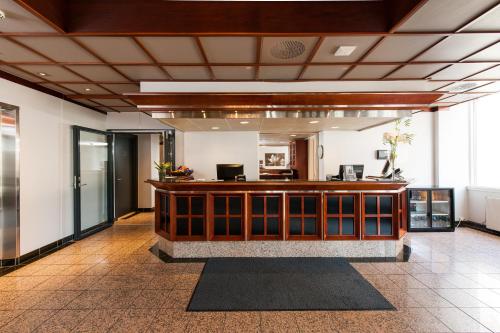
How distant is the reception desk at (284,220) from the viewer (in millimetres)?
4707

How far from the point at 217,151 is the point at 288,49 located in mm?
4624

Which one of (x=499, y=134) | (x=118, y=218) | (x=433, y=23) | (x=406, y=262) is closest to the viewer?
(x=433, y=23)

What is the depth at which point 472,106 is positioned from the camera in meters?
7.08

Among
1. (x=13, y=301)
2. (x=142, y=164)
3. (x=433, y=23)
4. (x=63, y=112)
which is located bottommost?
(x=13, y=301)

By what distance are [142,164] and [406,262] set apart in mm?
8210

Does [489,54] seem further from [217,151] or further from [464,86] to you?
[217,151]

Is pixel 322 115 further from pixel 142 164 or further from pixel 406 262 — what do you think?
pixel 142 164

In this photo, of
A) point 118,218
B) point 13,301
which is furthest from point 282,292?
point 118,218

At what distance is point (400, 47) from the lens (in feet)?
11.8

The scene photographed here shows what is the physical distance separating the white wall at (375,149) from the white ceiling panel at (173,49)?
16.4 feet

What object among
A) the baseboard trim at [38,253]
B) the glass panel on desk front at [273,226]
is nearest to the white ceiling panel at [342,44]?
the glass panel on desk front at [273,226]

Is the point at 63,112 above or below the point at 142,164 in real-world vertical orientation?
above

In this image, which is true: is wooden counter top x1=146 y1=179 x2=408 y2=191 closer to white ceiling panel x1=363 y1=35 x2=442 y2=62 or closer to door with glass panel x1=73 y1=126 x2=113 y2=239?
white ceiling panel x1=363 y1=35 x2=442 y2=62

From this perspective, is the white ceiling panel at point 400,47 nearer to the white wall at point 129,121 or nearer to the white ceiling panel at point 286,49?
the white ceiling panel at point 286,49
